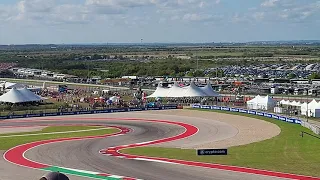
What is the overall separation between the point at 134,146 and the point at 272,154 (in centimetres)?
1146

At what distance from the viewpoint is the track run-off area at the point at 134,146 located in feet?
103

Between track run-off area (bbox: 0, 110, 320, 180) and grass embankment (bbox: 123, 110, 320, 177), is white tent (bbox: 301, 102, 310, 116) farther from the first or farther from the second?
grass embankment (bbox: 123, 110, 320, 177)

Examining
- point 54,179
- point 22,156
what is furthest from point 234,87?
point 54,179

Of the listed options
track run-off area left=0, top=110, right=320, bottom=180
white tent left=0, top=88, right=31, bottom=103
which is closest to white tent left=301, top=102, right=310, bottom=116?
track run-off area left=0, top=110, right=320, bottom=180

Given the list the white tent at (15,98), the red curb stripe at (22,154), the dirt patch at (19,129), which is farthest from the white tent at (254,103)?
the white tent at (15,98)

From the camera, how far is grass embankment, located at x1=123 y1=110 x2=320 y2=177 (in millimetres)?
32875

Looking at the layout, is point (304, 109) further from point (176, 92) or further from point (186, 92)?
point (176, 92)

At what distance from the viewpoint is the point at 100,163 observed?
35.0 metres

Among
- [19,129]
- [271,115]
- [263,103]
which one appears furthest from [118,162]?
[263,103]

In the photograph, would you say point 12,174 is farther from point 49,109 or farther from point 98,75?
point 98,75

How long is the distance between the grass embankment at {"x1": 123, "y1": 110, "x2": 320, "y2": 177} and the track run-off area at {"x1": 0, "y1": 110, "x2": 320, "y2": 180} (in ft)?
4.39

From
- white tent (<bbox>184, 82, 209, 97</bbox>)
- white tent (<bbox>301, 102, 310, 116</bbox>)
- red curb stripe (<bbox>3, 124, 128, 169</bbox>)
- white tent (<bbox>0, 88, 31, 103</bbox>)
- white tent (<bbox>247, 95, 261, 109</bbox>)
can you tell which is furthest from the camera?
white tent (<bbox>184, 82, 209, 97</bbox>)

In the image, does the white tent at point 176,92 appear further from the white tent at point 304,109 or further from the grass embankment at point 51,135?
the grass embankment at point 51,135

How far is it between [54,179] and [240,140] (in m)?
34.4
